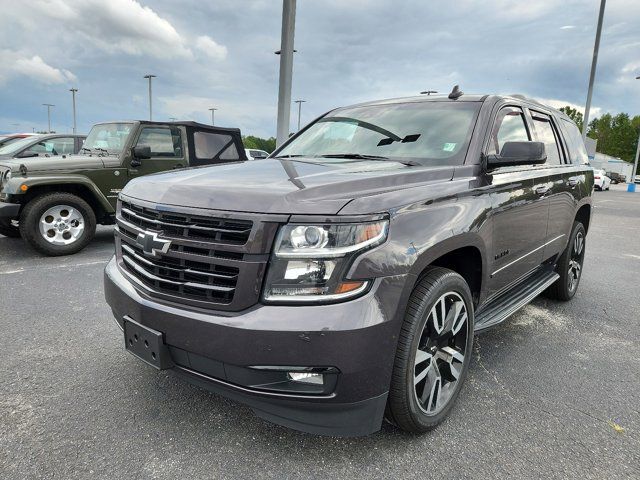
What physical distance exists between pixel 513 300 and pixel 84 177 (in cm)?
565

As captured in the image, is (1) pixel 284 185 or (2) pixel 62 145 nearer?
(1) pixel 284 185

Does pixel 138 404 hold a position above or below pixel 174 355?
below

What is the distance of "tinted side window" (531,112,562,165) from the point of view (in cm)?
385

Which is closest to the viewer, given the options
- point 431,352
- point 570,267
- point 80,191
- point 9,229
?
point 431,352

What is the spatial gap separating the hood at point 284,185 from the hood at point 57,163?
4.36 meters

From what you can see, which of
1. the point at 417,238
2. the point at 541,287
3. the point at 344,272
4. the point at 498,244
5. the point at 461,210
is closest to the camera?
the point at 344,272

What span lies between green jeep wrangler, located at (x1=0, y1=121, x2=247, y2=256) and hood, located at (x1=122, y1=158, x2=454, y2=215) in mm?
4269


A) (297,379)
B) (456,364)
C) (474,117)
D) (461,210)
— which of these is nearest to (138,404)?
(297,379)

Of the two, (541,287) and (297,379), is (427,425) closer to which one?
(297,379)

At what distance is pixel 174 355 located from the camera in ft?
6.88

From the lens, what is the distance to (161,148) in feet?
23.4

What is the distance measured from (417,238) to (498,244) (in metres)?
1.05

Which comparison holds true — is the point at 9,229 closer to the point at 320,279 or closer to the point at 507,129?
the point at 320,279

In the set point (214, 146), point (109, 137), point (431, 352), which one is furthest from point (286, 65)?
point (431, 352)
